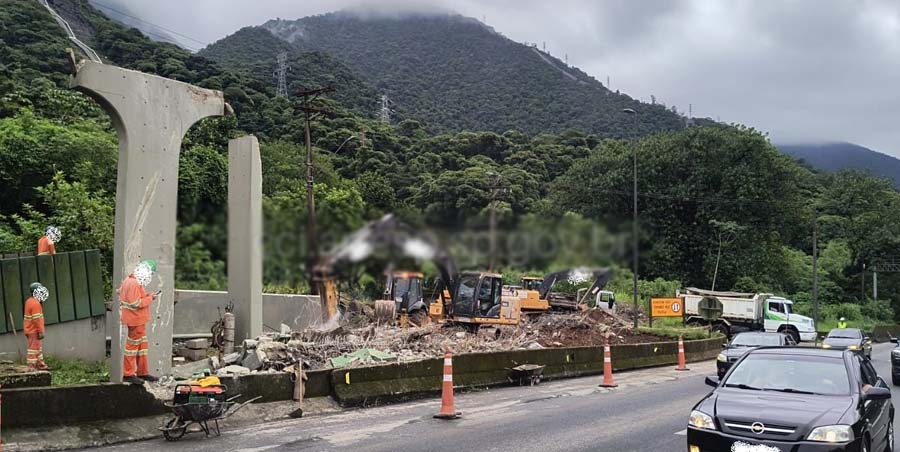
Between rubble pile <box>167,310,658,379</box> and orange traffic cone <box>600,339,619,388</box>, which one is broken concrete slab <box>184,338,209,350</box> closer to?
rubble pile <box>167,310,658,379</box>

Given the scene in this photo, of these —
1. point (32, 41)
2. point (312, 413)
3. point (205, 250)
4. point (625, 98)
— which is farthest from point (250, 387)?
point (625, 98)

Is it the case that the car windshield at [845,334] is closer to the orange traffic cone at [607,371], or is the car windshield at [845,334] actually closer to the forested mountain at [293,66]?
the orange traffic cone at [607,371]

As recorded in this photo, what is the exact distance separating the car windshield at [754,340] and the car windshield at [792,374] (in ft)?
39.7

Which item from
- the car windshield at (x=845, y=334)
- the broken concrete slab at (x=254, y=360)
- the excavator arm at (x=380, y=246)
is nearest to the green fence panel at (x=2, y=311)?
the broken concrete slab at (x=254, y=360)

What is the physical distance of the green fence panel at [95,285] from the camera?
1630 centimetres

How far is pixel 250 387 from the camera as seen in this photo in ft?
40.1

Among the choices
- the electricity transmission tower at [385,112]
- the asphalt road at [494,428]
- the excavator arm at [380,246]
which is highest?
the electricity transmission tower at [385,112]

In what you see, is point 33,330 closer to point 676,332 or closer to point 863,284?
point 676,332

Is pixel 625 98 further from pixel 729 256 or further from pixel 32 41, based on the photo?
pixel 32 41

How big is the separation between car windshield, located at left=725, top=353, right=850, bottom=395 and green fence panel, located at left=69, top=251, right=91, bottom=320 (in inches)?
539

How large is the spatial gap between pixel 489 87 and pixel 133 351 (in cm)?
13269

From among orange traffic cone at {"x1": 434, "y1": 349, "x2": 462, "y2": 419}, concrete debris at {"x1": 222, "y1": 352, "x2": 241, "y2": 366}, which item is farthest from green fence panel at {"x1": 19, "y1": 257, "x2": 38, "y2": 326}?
orange traffic cone at {"x1": 434, "y1": 349, "x2": 462, "y2": 419}

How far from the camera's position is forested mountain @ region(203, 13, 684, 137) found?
389ft

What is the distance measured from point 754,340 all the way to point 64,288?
706 inches
